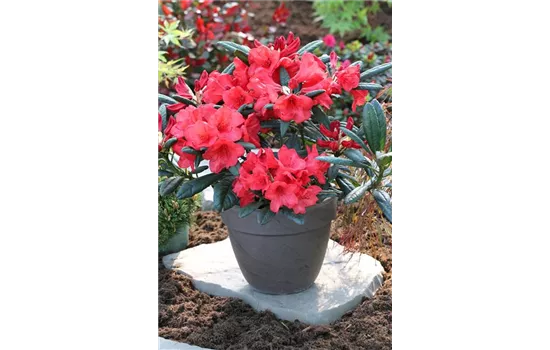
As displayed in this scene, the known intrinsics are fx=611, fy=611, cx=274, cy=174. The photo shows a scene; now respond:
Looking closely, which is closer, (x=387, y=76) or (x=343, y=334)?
(x=343, y=334)

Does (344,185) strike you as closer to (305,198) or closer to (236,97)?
(305,198)

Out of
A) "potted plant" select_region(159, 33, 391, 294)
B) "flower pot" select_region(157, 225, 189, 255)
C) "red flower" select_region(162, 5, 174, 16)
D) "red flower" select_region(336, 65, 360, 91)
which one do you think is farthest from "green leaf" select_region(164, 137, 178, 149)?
"red flower" select_region(162, 5, 174, 16)

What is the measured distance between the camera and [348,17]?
4.67m

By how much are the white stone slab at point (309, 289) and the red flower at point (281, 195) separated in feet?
1.52

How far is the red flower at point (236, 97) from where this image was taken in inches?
68.8

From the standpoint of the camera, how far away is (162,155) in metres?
1.83

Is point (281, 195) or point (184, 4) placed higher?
point (281, 195)

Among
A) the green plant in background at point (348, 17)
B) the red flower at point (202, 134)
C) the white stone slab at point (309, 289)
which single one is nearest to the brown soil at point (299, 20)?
the green plant in background at point (348, 17)

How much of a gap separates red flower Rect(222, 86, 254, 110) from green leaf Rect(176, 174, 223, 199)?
0.22 meters

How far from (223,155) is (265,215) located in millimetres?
202

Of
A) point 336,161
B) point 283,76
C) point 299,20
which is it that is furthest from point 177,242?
point 299,20

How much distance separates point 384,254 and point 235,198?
792 mm
